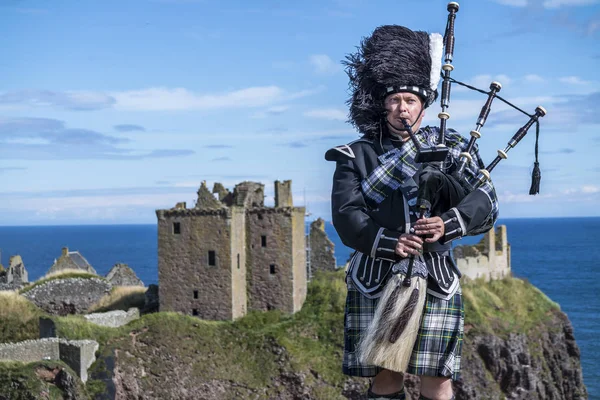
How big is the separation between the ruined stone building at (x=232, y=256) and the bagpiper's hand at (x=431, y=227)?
102ft

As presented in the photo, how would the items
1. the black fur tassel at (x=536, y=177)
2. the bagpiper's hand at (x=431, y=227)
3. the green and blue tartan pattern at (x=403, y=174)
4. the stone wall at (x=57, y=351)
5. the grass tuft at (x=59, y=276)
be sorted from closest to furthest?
1. the bagpiper's hand at (x=431, y=227)
2. the green and blue tartan pattern at (x=403, y=174)
3. the black fur tassel at (x=536, y=177)
4. the stone wall at (x=57, y=351)
5. the grass tuft at (x=59, y=276)

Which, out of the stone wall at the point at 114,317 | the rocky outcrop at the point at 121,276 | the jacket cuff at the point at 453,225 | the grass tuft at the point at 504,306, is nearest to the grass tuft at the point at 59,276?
the rocky outcrop at the point at 121,276

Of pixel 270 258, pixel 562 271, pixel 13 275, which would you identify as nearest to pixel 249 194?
pixel 270 258

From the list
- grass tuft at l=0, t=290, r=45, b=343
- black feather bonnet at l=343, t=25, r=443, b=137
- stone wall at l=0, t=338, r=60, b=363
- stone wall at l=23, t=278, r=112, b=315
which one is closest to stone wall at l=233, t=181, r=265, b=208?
stone wall at l=23, t=278, r=112, b=315

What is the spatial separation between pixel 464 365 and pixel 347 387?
6.49 meters

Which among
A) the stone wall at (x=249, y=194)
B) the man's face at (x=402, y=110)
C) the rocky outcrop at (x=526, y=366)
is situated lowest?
the rocky outcrop at (x=526, y=366)

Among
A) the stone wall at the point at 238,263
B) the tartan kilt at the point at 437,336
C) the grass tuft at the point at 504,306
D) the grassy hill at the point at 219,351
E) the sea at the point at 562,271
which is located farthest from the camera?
the sea at the point at 562,271

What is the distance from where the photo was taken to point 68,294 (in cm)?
4028

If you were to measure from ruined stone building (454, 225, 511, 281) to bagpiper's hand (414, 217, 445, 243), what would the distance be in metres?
36.7

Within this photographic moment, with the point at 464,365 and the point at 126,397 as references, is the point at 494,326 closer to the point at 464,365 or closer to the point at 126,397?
the point at 464,365

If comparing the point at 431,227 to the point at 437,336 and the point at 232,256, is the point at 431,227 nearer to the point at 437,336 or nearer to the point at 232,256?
the point at 437,336

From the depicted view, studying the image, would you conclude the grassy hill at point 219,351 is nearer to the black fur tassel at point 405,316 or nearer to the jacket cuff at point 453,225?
the black fur tassel at point 405,316

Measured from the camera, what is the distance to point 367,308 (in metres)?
6.46

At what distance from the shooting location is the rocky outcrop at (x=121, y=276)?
45516 mm
